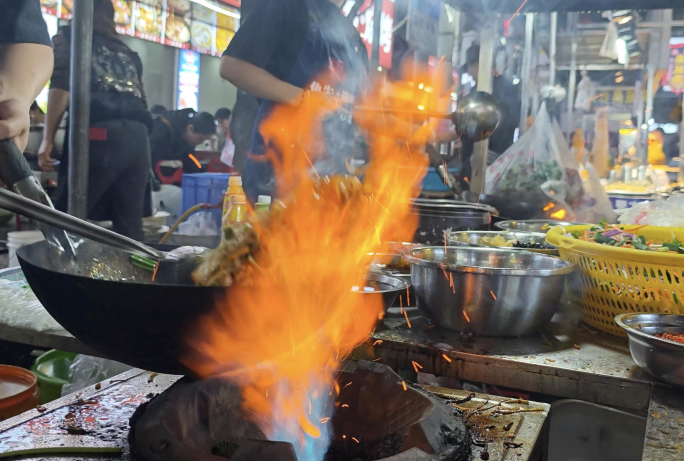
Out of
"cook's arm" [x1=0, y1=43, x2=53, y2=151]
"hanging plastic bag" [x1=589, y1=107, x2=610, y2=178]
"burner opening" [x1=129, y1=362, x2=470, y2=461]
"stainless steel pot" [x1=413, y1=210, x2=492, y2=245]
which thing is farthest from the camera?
"hanging plastic bag" [x1=589, y1=107, x2=610, y2=178]

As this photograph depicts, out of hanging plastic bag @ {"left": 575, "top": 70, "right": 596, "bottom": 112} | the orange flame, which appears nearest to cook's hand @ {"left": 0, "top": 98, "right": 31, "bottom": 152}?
the orange flame

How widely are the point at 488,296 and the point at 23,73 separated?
8.17ft

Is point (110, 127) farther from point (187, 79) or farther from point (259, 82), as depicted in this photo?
point (187, 79)

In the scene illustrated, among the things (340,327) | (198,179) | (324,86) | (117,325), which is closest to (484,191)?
(324,86)

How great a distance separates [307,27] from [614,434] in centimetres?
279

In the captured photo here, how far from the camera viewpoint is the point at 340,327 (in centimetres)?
158

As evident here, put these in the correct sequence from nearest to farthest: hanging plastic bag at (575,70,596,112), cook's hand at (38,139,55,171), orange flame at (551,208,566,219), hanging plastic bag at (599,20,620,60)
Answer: orange flame at (551,208,566,219) < cook's hand at (38,139,55,171) < hanging plastic bag at (599,20,620,60) < hanging plastic bag at (575,70,596,112)

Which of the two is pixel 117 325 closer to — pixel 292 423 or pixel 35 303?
pixel 292 423

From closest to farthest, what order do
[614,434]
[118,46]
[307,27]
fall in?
1. [614,434]
2. [307,27]
3. [118,46]

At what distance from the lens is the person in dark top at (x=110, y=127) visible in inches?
177

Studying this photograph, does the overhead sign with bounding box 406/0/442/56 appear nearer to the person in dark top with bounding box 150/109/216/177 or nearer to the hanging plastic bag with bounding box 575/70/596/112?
the person in dark top with bounding box 150/109/216/177

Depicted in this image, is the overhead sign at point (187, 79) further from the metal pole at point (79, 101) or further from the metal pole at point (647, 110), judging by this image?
the metal pole at point (647, 110)

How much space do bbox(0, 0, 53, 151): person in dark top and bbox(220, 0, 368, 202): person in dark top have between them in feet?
3.33

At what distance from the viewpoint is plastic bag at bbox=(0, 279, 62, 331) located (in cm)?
194
